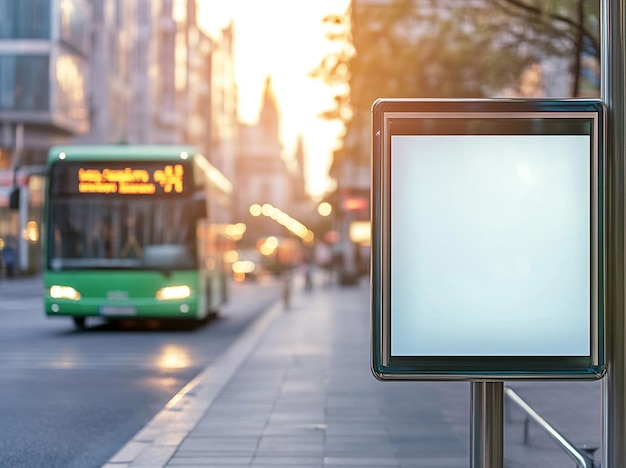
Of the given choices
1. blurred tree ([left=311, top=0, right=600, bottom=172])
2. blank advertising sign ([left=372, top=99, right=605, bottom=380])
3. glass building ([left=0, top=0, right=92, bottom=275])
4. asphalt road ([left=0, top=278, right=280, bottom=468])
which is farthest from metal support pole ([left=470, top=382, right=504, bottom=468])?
glass building ([left=0, top=0, right=92, bottom=275])

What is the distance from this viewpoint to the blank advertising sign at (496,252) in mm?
4742

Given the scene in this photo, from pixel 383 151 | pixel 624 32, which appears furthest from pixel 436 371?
pixel 624 32

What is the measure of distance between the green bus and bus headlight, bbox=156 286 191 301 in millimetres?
18

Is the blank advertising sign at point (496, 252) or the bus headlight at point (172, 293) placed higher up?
the blank advertising sign at point (496, 252)

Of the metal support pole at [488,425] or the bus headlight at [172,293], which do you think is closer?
the metal support pole at [488,425]

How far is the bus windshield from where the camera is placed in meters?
20.9

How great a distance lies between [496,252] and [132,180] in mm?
17157

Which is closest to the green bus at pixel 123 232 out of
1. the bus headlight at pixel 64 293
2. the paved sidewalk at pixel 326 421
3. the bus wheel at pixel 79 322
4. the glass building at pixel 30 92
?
the bus headlight at pixel 64 293

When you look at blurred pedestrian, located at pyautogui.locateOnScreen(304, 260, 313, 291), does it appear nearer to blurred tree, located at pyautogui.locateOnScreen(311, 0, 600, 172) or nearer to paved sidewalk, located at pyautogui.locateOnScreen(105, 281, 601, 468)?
blurred tree, located at pyautogui.locateOnScreen(311, 0, 600, 172)

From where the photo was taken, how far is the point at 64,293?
20766 mm

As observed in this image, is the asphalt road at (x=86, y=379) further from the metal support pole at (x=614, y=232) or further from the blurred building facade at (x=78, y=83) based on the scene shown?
the blurred building facade at (x=78, y=83)

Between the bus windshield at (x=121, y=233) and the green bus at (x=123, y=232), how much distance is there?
18mm

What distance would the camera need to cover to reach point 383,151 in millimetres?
4688

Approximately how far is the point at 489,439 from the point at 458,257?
83 cm
